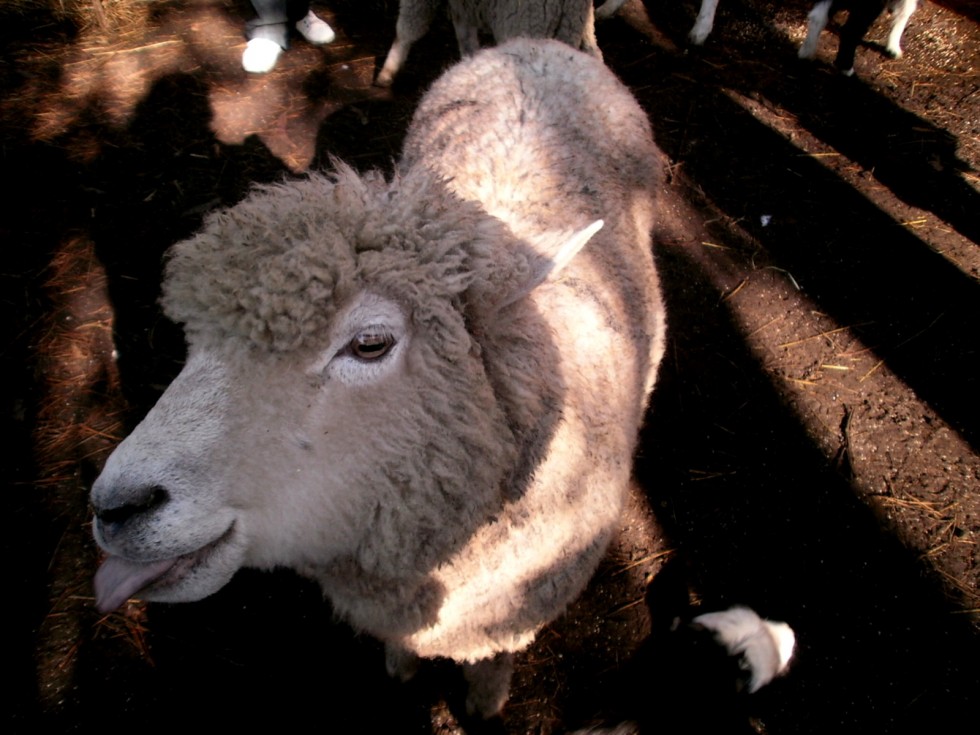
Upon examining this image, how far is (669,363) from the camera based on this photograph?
3.51 m

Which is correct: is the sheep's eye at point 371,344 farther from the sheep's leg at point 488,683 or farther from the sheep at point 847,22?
the sheep at point 847,22

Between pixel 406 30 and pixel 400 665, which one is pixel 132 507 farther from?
pixel 406 30

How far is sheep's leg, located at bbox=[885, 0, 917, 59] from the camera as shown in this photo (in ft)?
17.0

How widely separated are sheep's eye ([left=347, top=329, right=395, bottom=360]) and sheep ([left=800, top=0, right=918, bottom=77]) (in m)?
5.79

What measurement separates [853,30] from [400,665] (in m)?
6.19

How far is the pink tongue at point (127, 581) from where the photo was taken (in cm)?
123

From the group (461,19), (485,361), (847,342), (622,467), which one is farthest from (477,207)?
(461,19)

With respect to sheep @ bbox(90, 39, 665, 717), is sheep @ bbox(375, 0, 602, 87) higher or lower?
higher

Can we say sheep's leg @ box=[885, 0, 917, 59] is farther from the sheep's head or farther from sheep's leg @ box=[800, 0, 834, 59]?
the sheep's head

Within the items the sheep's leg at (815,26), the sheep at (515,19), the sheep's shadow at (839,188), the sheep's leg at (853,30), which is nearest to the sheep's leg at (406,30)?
the sheep at (515,19)

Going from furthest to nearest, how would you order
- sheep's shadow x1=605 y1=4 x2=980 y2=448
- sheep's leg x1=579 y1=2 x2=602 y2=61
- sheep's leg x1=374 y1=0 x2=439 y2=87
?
sheep's leg x1=374 y1=0 x2=439 y2=87, sheep's leg x1=579 y1=2 x2=602 y2=61, sheep's shadow x1=605 y1=4 x2=980 y2=448

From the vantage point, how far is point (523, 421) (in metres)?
1.45

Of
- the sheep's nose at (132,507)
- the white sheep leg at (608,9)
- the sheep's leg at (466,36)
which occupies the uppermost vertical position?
the white sheep leg at (608,9)

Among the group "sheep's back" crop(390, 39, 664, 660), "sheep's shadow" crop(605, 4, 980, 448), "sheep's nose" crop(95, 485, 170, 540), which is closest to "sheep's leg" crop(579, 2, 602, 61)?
"sheep's shadow" crop(605, 4, 980, 448)
